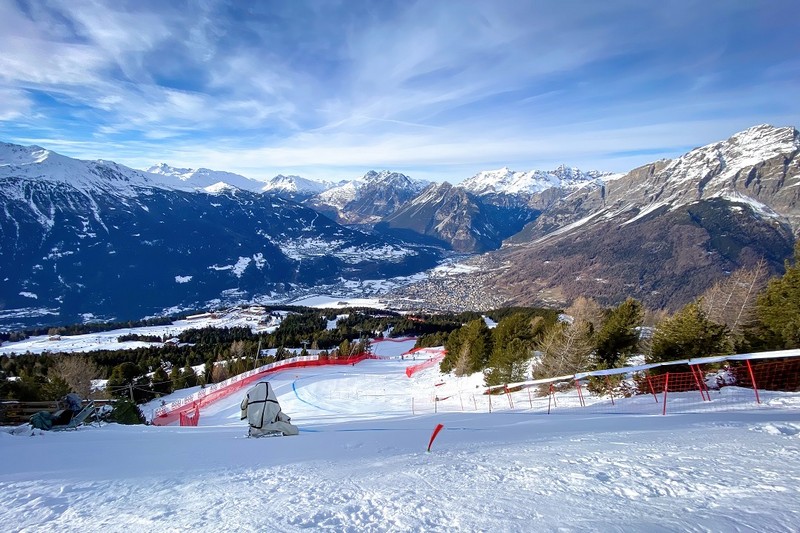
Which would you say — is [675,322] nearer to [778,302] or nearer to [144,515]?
[778,302]

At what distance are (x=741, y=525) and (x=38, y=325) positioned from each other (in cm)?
25551

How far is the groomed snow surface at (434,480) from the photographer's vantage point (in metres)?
4.94

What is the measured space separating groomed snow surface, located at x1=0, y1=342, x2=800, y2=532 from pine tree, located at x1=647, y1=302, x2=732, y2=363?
8500 millimetres

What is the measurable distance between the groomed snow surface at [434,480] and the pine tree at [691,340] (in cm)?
850

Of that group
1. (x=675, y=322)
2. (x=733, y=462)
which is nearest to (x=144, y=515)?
(x=733, y=462)

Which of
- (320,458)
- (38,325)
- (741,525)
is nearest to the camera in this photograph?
(741,525)

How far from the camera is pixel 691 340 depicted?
1938 centimetres

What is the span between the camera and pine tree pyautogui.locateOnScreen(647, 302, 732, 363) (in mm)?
19328

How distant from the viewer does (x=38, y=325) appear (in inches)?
7717

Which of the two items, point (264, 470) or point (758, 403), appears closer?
point (264, 470)

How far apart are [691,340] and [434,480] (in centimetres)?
1798

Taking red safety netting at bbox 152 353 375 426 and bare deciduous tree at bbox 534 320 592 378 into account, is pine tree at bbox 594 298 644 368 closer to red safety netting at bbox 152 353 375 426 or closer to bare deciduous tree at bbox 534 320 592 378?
bare deciduous tree at bbox 534 320 592 378

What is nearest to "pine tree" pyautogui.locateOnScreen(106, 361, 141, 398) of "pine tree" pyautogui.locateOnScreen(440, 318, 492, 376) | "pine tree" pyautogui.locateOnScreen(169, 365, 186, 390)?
"pine tree" pyautogui.locateOnScreen(169, 365, 186, 390)

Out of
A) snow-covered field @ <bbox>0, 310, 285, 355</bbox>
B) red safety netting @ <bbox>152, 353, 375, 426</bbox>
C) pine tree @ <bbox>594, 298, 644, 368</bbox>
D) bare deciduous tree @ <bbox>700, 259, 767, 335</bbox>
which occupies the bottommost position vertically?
red safety netting @ <bbox>152, 353, 375, 426</bbox>
